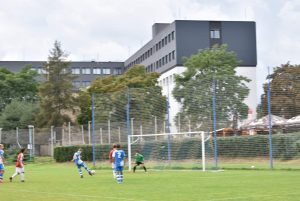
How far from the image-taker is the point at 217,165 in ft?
110

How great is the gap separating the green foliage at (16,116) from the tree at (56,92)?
356cm

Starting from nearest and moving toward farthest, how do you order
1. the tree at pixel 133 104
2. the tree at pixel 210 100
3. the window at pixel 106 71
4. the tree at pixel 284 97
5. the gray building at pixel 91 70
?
1. the tree at pixel 284 97
2. the tree at pixel 210 100
3. the tree at pixel 133 104
4. the gray building at pixel 91 70
5. the window at pixel 106 71

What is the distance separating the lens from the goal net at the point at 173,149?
35.0 m

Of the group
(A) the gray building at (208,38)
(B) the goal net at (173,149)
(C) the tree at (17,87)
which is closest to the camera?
(B) the goal net at (173,149)

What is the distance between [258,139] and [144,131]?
382 inches

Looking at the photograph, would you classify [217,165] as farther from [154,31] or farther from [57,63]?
[154,31]

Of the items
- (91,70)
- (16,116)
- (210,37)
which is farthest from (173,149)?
(91,70)

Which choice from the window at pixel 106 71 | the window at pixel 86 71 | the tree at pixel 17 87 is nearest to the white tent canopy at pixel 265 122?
the tree at pixel 17 87

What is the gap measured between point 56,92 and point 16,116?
22.0ft

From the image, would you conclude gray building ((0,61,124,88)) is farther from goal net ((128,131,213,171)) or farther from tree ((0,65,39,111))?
goal net ((128,131,213,171))

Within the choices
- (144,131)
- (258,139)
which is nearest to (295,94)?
(258,139)

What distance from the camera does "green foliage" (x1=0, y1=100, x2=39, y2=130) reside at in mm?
81188

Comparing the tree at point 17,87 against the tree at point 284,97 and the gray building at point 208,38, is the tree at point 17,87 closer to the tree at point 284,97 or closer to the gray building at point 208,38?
the gray building at point 208,38

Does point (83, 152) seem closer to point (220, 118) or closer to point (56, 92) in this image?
point (220, 118)
